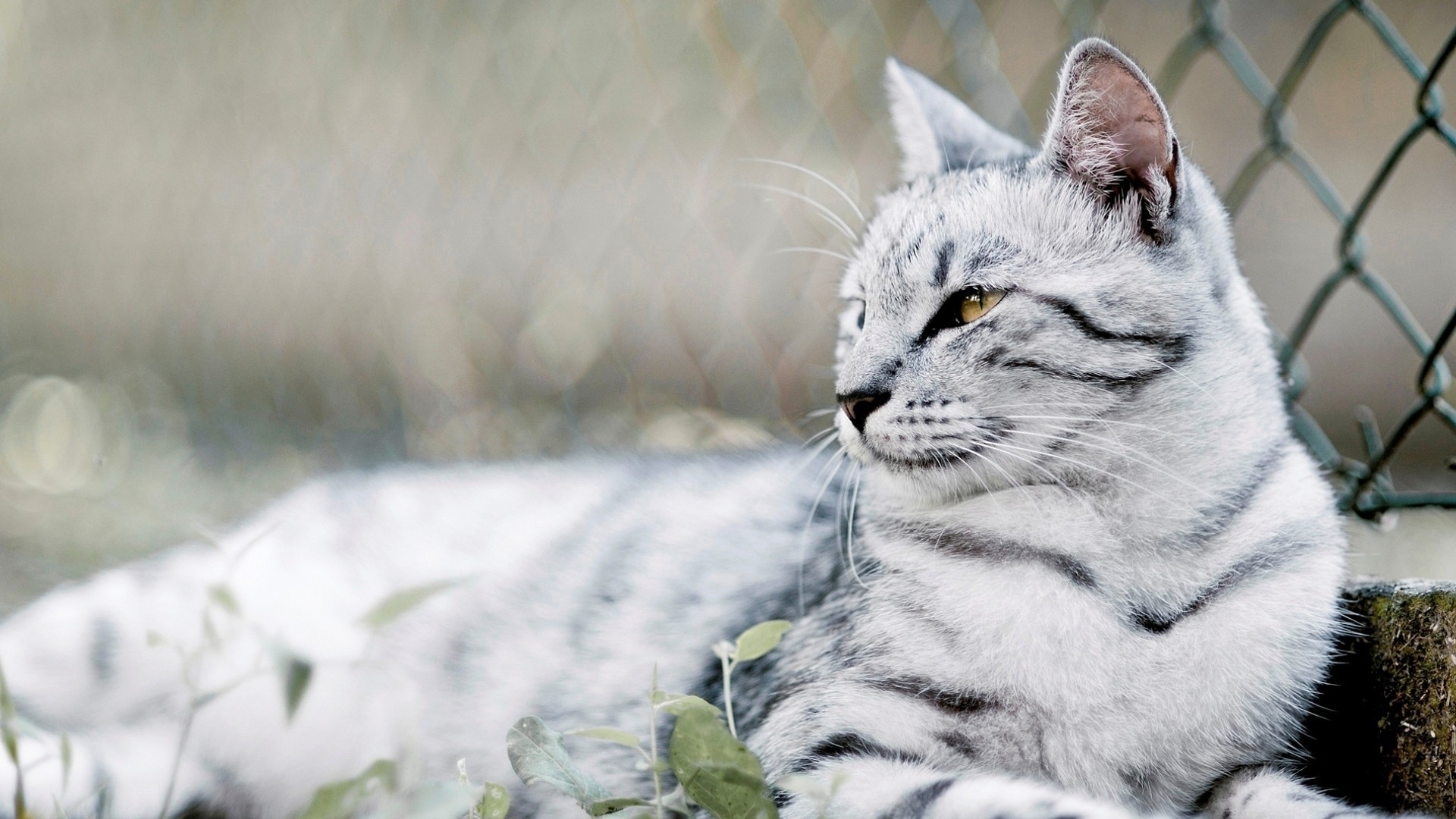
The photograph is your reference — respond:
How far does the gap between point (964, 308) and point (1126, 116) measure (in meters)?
0.30

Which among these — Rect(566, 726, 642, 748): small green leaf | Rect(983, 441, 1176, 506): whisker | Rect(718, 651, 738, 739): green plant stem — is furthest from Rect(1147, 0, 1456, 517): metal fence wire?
Rect(566, 726, 642, 748): small green leaf

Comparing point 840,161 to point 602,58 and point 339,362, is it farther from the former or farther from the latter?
point 339,362

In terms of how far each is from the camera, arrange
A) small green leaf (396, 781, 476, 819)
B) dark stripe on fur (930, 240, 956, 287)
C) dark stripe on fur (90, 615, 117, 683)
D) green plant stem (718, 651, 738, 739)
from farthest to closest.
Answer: dark stripe on fur (90, 615, 117, 683), dark stripe on fur (930, 240, 956, 287), green plant stem (718, 651, 738, 739), small green leaf (396, 781, 476, 819)

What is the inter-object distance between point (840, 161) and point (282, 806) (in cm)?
236

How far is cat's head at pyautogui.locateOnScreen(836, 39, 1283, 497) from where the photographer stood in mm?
1262

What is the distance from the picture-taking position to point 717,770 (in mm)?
1003

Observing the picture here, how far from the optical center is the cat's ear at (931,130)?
171 cm

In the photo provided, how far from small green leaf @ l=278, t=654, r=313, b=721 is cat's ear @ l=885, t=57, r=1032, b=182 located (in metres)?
1.20

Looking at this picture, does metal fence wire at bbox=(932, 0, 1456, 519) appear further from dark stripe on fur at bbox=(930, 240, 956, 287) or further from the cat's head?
dark stripe on fur at bbox=(930, 240, 956, 287)

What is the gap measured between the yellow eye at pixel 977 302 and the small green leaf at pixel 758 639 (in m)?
0.45

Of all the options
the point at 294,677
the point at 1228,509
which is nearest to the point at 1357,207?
the point at 1228,509

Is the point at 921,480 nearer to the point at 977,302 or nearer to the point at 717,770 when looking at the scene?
the point at 977,302

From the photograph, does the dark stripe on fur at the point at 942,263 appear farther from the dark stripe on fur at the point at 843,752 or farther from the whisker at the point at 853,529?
the dark stripe on fur at the point at 843,752

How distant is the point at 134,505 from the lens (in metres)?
3.63
